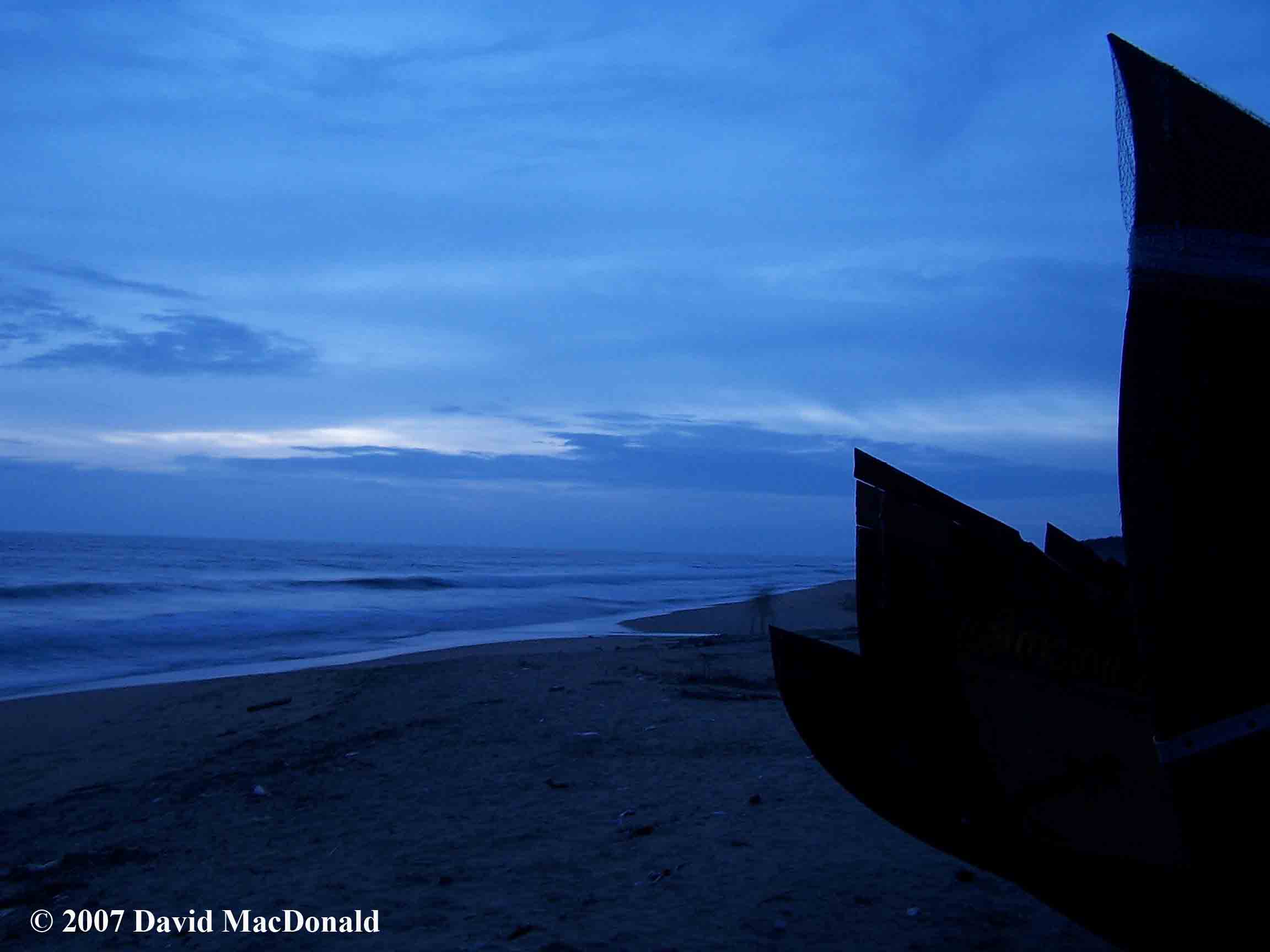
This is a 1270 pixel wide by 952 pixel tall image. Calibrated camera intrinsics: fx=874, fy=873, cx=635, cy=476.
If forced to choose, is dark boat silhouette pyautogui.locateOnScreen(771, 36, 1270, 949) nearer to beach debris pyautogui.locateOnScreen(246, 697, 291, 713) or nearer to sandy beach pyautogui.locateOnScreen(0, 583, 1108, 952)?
sandy beach pyautogui.locateOnScreen(0, 583, 1108, 952)

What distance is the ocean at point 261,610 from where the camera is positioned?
13.2 meters

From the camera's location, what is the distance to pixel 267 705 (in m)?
8.31

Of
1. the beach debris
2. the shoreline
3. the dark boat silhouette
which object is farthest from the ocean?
the dark boat silhouette

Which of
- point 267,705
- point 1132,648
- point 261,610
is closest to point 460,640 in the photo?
point 261,610

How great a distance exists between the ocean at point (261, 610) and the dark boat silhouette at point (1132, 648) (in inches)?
424

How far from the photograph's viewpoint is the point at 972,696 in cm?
268

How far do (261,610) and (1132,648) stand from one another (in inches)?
864

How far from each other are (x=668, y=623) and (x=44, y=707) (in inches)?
490

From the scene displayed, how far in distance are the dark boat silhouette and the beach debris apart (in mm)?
6682

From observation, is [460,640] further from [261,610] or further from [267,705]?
[267,705]

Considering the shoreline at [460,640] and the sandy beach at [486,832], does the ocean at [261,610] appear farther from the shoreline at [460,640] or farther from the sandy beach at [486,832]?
the sandy beach at [486,832]

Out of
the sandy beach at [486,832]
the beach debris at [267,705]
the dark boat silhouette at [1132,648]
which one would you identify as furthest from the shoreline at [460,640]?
the dark boat silhouette at [1132,648]

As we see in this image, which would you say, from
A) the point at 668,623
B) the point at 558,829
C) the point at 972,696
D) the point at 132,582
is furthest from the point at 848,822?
the point at 132,582

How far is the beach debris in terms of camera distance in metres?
8.16
